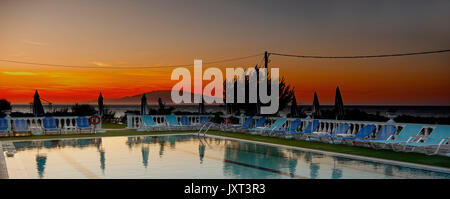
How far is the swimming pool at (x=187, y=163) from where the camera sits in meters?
7.44

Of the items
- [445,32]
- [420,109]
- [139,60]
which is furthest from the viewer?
[420,109]

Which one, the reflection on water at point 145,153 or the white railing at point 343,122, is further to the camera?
the white railing at point 343,122

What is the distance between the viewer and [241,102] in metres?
24.6

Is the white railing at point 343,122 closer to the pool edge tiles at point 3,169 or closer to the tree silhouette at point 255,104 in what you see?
the tree silhouette at point 255,104

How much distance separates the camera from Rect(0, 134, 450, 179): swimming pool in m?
7.44

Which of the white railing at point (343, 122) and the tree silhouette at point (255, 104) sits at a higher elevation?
the tree silhouette at point (255, 104)

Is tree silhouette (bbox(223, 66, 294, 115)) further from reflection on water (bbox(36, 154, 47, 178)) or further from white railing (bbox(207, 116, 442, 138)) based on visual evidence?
reflection on water (bbox(36, 154, 47, 178))

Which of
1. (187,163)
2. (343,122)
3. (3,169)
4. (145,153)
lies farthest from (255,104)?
(3,169)

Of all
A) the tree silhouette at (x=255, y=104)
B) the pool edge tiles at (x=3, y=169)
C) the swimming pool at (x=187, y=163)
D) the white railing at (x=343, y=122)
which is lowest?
the swimming pool at (x=187, y=163)

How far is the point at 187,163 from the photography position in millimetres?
8875

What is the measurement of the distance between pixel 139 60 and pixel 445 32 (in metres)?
14.9

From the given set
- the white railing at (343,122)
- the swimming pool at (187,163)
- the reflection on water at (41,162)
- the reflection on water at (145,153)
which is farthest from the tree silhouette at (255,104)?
the reflection on water at (41,162)
